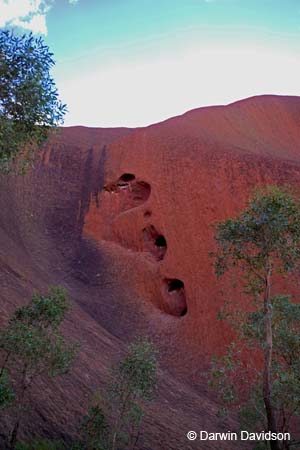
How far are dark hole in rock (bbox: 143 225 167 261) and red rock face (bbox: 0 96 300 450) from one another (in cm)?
8

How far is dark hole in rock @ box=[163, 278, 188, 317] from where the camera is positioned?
23562 mm

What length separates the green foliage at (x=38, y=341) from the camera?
8.12 metres

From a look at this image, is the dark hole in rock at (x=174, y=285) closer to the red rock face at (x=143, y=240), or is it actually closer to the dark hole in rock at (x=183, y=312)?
the red rock face at (x=143, y=240)

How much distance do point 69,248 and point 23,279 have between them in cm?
891

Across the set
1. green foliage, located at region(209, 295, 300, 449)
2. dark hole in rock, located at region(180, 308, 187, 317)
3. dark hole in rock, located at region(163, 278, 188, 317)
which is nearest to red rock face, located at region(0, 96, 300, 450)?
→ dark hole in rock, located at region(163, 278, 188, 317)

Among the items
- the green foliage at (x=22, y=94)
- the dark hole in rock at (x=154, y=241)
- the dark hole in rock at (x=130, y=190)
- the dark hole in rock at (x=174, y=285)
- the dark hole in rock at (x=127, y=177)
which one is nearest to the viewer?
the green foliage at (x=22, y=94)

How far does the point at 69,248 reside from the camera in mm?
27672

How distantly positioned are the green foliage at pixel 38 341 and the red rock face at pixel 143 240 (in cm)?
239

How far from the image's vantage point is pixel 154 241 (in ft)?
92.3

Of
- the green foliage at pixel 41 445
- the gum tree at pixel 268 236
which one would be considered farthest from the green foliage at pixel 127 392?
the gum tree at pixel 268 236

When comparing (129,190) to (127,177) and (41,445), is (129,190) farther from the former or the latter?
(41,445)

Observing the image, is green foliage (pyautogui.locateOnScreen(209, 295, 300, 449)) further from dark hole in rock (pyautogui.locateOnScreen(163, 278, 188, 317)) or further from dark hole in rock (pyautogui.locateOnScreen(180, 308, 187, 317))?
dark hole in rock (pyautogui.locateOnScreen(163, 278, 188, 317))

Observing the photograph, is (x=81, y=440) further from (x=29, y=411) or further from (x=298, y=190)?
(x=298, y=190)

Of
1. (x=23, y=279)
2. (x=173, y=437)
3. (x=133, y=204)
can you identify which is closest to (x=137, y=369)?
(x=173, y=437)
